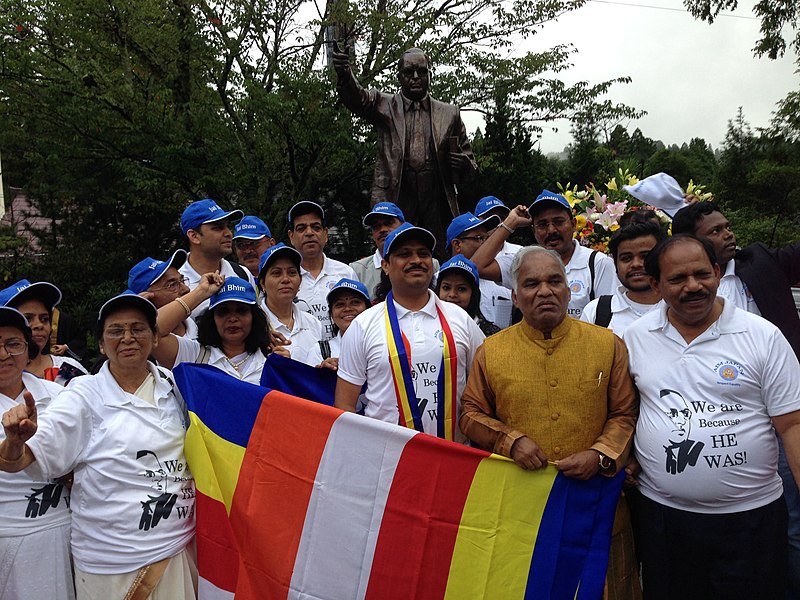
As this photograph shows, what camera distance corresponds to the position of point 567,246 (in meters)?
4.76

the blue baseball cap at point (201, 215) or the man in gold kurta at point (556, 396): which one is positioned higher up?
the blue baseball cap at point (201, 215)

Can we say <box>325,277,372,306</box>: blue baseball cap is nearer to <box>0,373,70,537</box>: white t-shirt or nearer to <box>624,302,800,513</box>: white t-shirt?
<box>0,373,70,537</box>: white t-shirt

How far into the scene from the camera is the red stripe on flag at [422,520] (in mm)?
3080

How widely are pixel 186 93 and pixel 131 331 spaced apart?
9.26 meters

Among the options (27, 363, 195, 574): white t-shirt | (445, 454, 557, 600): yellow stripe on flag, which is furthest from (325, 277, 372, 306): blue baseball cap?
(445, 454, 557, 600): yellow stripe on flag

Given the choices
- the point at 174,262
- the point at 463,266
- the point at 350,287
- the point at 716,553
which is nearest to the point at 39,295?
the point at 174,262

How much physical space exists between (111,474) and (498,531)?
172cm

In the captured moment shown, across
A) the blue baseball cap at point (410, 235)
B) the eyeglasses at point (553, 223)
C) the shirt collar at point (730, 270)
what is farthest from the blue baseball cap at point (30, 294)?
the shirt collar at point (730, 270)

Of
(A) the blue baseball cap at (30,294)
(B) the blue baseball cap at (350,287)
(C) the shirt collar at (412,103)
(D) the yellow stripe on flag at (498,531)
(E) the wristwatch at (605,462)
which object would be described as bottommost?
(D) the yellow stripe on flag at (498,531)

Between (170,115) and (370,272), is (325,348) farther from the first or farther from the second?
(170,115)

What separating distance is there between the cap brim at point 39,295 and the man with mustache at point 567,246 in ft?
9.35

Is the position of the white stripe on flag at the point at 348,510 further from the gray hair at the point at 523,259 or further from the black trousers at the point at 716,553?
the black trousers at the point at 716,553

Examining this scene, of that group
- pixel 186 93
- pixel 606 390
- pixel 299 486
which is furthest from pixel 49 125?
pixel 606 390

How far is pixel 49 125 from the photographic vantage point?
1032cm
